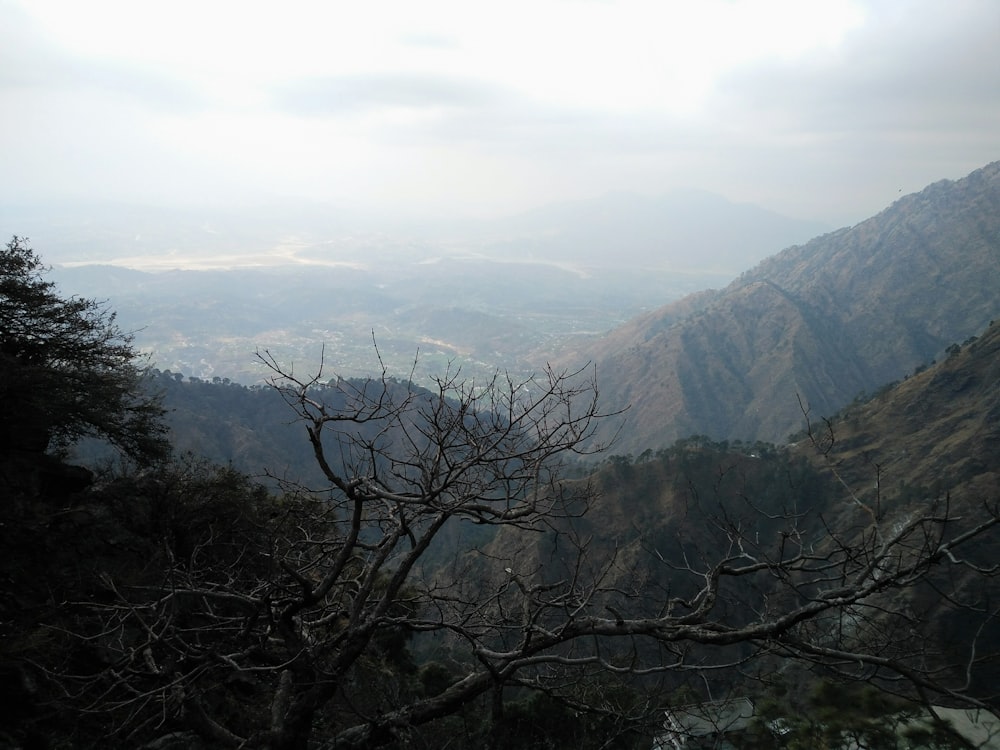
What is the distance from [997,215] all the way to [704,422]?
339 ft

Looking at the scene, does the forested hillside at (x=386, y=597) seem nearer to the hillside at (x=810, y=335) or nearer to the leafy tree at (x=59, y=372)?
the leafy tree at (x=59, y=372)

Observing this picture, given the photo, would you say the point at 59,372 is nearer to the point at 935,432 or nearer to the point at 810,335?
the point at 935,432

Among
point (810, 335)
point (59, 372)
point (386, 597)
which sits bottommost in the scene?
point (810, 335)

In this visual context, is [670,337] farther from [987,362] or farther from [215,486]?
[215,486]

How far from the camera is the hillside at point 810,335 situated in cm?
9406

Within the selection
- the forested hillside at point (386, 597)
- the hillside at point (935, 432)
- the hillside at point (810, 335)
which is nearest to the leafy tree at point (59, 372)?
the forested hillside at point (386, 597)

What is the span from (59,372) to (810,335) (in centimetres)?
11638

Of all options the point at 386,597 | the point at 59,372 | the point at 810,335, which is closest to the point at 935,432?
the point at 386,597

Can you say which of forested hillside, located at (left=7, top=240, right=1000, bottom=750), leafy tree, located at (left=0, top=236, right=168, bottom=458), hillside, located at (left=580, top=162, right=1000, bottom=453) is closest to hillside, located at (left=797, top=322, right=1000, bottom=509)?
forested hillside, located at (left=7, top=240, right=1000, bottom=750)

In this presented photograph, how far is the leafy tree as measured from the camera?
32.0ft

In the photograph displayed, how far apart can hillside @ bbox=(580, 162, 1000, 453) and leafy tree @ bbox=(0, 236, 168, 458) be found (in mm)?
78143

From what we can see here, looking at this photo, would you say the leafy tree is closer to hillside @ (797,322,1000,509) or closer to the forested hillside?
the forested hillside

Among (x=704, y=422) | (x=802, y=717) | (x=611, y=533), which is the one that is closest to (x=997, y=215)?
(x=704, y=422)

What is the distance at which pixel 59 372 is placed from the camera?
1085 cm
